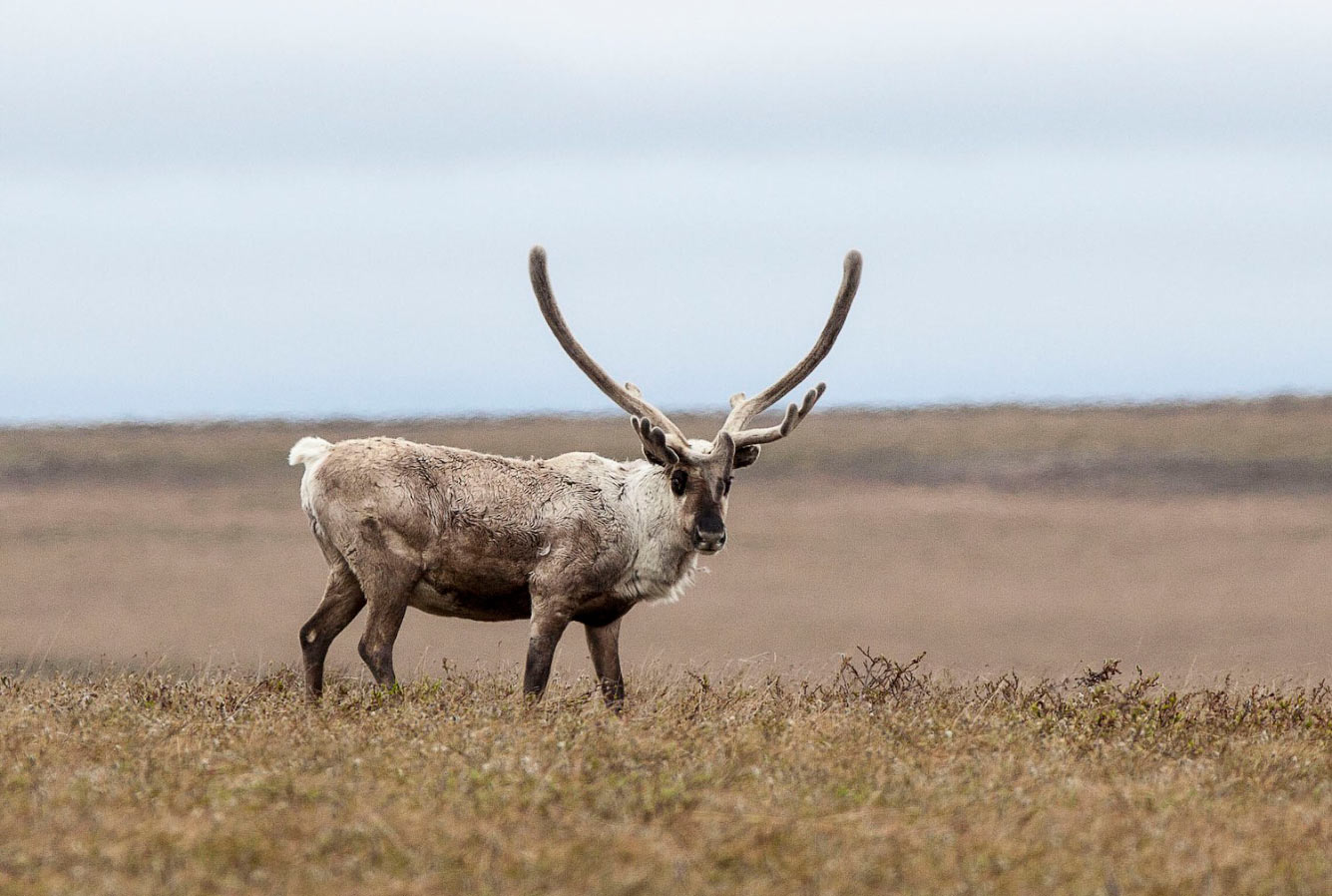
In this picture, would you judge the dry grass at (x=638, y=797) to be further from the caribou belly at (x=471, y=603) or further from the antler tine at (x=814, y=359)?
the antler tine at (x=814, y=359)

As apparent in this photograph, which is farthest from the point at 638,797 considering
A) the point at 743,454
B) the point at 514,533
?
the point at 743,454

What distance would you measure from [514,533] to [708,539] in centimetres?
116

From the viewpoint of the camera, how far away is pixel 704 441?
35.0ft

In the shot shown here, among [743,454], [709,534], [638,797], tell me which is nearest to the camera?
[638,797]

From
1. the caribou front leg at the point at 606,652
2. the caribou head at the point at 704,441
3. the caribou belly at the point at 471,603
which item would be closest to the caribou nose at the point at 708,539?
the caribou head at the point at 704,441

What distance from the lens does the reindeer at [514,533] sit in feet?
32.1

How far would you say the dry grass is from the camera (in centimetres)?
530

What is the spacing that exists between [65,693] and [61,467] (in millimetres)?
23846

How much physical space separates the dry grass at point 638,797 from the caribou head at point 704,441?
112 cm

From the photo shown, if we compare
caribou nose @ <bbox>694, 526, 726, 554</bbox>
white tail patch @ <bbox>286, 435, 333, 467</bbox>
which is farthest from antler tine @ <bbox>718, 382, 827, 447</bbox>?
white tail patch @ <bbox>286, 435, 333, 467</bbox>

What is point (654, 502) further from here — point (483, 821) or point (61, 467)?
point (61, 467)

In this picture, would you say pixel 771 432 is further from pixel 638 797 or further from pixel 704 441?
pixel 638 797

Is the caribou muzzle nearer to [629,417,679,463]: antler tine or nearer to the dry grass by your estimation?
[629,417,679,463]: antler tine

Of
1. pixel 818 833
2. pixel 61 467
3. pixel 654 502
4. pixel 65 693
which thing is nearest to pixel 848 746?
pixel 818 833
